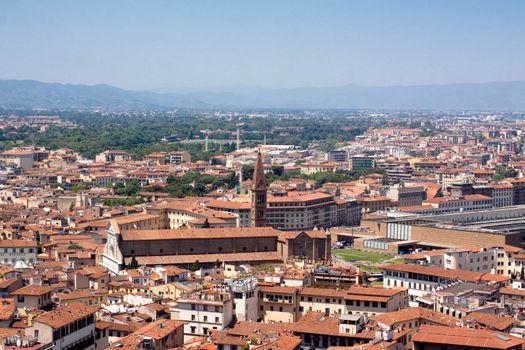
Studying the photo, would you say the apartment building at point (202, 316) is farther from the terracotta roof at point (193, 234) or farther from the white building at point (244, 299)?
the terracotta roof at point (193, 234)

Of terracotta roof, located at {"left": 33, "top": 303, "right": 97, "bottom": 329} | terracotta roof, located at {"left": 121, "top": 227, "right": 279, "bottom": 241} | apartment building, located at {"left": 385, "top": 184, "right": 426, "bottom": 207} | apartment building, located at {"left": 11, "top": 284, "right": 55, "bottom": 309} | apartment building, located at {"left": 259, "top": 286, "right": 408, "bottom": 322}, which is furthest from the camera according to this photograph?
apartment building, located at {"left": 385, "top": 184, "right": 426, "bottom": 207}

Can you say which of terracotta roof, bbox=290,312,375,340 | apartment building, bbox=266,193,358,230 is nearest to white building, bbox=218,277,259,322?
terracotta roof, bbox=290,312,375,340

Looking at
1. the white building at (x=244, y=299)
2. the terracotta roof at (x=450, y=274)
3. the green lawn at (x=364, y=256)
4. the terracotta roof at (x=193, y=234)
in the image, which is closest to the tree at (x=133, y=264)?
the terracotta roof at (x=193, y=234)

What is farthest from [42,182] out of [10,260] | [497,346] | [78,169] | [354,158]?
[497,346]

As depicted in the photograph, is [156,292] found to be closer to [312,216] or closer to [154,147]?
[312,216]

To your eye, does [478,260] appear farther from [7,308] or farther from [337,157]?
[337,157]

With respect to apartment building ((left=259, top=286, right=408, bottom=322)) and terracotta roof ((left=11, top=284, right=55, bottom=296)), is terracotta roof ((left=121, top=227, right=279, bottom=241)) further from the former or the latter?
apartment building ((left=259, top=286, right=408, bottom=322))
